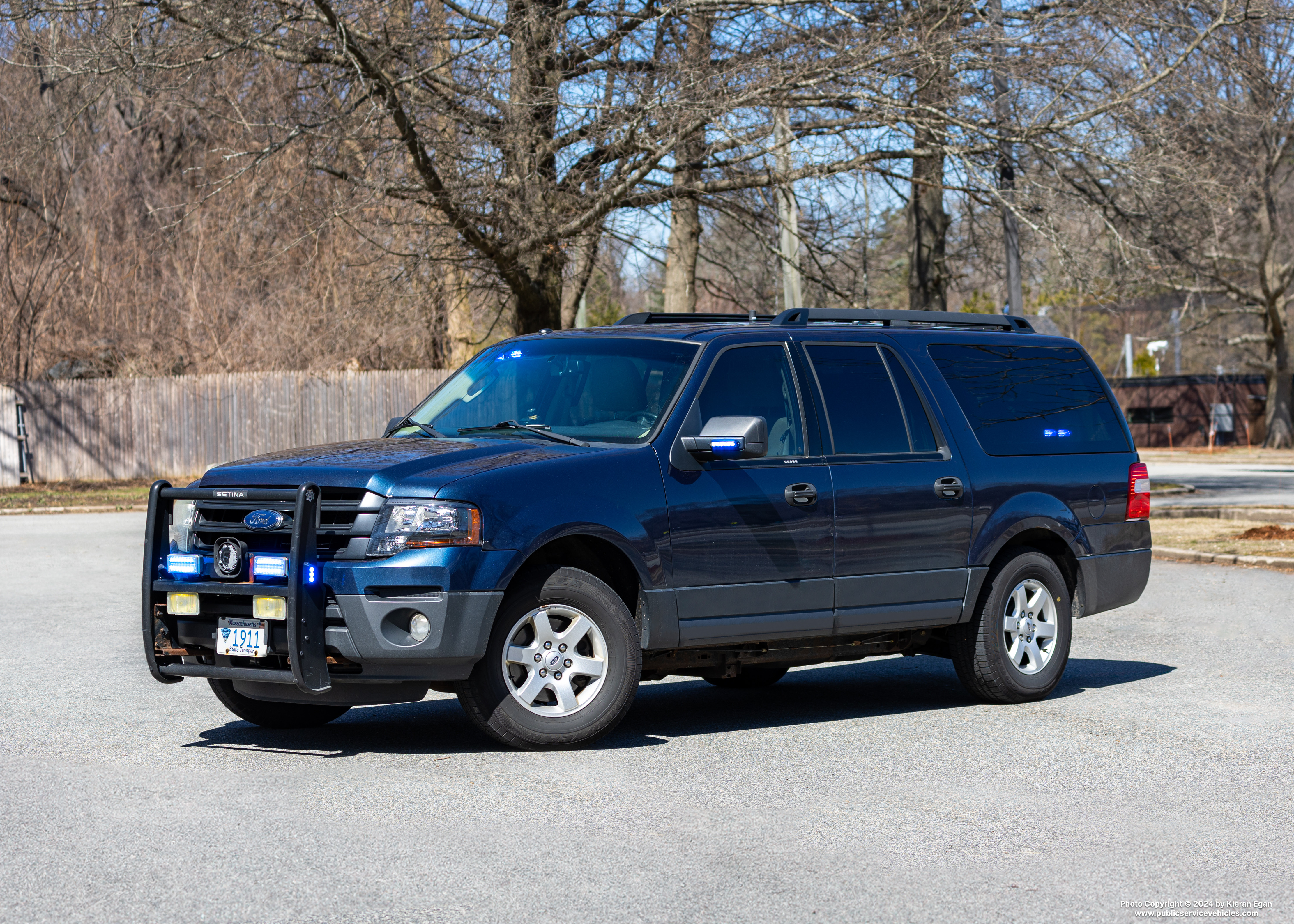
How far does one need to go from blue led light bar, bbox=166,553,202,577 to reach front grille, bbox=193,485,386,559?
0.07m

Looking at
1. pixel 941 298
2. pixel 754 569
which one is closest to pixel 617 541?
pixel 754 569

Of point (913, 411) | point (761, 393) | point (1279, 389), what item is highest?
point (1279, 389)

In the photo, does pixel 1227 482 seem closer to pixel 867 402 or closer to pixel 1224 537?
pixel 1224 537

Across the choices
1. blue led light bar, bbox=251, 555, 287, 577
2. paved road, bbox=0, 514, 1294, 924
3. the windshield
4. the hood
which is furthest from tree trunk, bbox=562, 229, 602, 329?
blue led light bar, bbox=251, 555, 287, 577

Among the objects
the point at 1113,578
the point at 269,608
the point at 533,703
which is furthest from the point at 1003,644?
the point at 269,608

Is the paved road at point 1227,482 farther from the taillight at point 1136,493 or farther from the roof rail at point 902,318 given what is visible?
the roof rail at point 902,318

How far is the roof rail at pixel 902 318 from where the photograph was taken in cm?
849

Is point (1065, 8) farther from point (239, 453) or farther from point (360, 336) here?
point (239, 453)

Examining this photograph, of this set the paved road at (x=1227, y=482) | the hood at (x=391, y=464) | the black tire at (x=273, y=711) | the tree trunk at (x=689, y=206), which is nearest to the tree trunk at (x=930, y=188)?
the tree trunk at (x=689, y=206)

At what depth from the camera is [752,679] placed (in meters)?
9.54

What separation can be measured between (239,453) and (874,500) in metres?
31.6

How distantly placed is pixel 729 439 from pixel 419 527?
1565 mm

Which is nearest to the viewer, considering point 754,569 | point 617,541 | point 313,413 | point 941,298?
point 617,541

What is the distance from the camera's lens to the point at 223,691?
25.3ft
